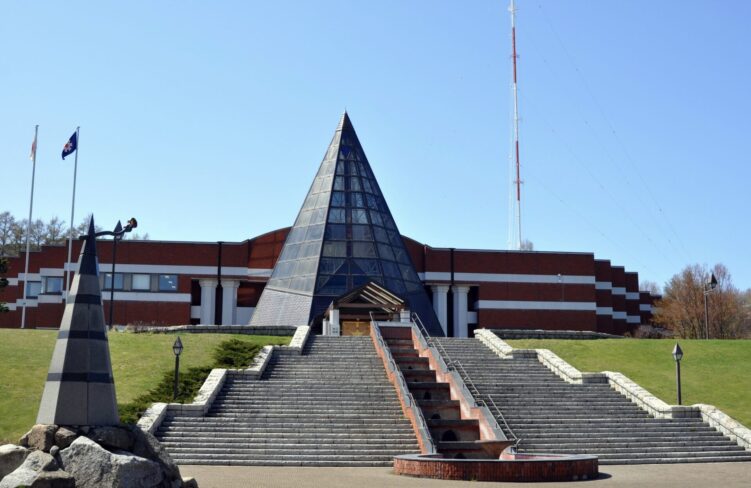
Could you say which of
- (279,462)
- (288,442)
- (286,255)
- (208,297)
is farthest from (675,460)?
(208,297)

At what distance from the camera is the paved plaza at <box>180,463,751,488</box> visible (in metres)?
16.0

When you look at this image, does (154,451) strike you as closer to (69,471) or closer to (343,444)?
(69,471)

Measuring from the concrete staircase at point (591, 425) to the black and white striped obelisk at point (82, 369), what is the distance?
12.4 meters

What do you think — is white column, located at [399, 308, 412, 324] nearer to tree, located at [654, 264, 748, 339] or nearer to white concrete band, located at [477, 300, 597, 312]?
white concrete band, located at [477, 300, 597, 312]

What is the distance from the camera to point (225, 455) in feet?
67.1

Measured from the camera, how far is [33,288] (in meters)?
54.3

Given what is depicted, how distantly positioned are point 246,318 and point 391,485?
39.2 meters

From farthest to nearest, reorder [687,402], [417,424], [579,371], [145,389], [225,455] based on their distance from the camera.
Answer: [579,371] → [687,402] → [145,389] → [417,424] → [225,455]

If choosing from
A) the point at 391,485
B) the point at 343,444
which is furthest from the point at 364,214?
→ the point at 391,485

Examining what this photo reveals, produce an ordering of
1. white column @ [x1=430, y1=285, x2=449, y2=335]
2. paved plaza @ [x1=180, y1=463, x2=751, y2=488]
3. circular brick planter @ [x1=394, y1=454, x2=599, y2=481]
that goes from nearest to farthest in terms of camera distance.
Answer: paved plaza @ [x1=180, y1=463, x2=751, y2=488]
circular brick planter @ [x1=394, y1=454, x2=599, y2=481]
white column @ [x1=430, y1=285, x2=449, y2=335]

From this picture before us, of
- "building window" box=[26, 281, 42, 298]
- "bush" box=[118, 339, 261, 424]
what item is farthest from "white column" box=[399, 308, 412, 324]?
"building window" box=[26, 281, 42, 298]

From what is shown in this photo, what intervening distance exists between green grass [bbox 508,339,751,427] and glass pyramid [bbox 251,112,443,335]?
326 inches

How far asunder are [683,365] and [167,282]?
32.5 meters

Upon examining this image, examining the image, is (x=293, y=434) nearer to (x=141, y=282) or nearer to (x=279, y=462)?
(x=279, y=462)
